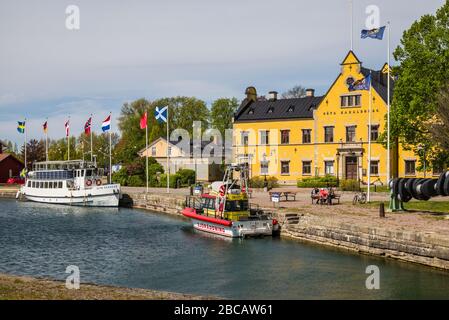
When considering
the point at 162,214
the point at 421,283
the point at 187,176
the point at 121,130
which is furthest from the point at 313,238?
the point at 121,130

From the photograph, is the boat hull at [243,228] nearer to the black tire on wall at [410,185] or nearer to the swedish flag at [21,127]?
the black tire on wall at [410,185]

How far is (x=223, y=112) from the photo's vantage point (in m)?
97.6

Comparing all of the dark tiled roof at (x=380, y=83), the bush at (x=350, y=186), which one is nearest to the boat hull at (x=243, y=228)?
the bush at (x=350, y=186)

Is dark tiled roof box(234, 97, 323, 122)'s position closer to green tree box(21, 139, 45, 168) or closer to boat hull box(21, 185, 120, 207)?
boat hull box(21, 185, 120, 207)

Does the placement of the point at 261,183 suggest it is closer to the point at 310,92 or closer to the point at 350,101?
the point at 350,101

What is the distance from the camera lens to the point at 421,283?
2250cm

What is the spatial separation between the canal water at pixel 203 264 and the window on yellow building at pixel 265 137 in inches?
1206

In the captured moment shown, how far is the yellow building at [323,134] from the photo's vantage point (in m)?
60.2

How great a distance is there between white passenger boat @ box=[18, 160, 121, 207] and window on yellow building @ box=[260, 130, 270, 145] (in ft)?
70.7

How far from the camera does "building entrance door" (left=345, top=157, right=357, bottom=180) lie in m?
61.7

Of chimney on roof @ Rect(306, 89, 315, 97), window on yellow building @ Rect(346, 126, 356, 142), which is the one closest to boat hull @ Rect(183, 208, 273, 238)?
window on yellow building @ Rect(346, 126, 356, 142)

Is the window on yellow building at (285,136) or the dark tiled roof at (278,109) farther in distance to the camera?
the window on yellow building at (285,136)

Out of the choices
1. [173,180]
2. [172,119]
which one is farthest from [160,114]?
[172,119]
